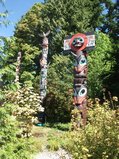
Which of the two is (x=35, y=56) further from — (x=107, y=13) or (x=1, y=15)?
(x=1, y=15)

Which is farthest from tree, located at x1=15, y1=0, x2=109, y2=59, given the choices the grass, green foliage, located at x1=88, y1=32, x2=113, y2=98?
the grass

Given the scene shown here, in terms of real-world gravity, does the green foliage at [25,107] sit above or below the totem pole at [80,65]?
below

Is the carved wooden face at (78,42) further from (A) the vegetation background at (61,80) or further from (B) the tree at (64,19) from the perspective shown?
(B) the tree at (64,19)

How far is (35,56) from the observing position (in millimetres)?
40094

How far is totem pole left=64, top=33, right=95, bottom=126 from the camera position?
1700 cm

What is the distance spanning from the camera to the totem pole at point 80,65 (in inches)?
669

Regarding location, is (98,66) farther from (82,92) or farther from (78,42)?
(82,92)

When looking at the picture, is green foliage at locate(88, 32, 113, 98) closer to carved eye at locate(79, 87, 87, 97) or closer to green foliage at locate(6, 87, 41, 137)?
green foliage at locate(6, 87, 41, 137)

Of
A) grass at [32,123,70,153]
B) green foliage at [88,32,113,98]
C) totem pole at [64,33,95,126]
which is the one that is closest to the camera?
grass at [32,123,70,153]

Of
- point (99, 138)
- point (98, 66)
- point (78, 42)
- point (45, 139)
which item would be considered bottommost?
point (45, 139)

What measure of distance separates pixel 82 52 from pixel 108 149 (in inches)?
432

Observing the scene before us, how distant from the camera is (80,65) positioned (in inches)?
691

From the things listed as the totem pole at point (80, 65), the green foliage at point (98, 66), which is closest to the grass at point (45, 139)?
the totem pole at point (80, 65)

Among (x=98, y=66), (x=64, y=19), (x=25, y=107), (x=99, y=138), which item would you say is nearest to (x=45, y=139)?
(x=25, y=107)
